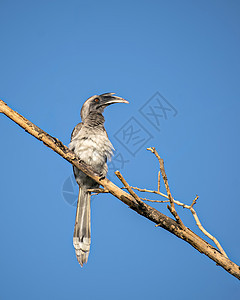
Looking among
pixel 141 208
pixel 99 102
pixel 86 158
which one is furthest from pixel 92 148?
pixel 141 208

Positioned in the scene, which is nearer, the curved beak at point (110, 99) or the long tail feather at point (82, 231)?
the long tail feather at point (82, 231)

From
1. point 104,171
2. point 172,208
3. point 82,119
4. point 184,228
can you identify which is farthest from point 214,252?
point 82,119

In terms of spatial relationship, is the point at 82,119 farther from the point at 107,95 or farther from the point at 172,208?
→ the point at 172,208

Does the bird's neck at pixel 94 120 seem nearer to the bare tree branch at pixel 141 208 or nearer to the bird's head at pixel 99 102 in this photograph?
the bird's head at pixel 99 102

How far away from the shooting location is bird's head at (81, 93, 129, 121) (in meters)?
5.52

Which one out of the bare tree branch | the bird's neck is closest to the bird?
the bird's neck

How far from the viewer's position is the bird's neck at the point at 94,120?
514 centimetres

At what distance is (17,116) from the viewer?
12.1 feet

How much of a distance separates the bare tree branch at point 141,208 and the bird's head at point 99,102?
6.27 feet

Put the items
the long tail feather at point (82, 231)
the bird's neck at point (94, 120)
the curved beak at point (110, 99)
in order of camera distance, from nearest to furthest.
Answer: the long tail feather at point (82, 231) → the bird's neck at point (94, 120) → the curved beak at point (110, 99)

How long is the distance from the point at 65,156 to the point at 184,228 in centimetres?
157

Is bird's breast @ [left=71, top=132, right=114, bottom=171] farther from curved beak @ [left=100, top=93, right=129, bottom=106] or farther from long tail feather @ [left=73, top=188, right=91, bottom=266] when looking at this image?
curved beak @ [left=100, top=93, right=129, bottom=106]

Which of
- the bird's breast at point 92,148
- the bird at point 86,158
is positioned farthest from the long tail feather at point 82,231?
the bird's breast at point 92,148

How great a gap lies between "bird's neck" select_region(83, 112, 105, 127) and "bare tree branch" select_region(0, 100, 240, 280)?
1.43m
